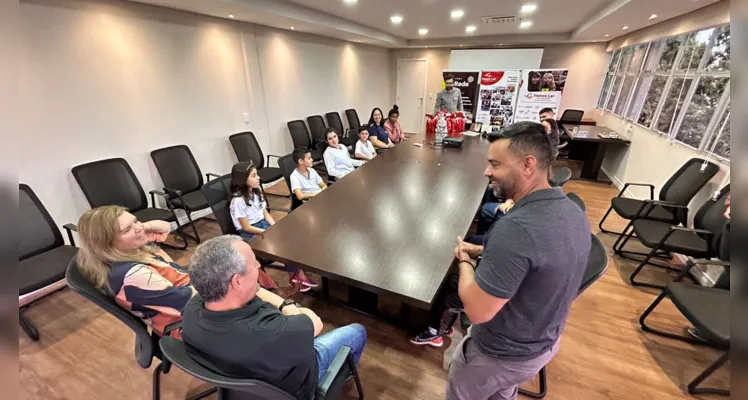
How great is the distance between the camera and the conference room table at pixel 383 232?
1.36 metres

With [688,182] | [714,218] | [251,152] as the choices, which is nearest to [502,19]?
[688,182]

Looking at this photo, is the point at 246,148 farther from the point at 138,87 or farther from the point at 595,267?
the point at 595,267

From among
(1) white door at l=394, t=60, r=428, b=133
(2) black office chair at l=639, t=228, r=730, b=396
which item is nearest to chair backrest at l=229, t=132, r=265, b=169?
(2) black office chair at l=639, t=228, r=730, b=396

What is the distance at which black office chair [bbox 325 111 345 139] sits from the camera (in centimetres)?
599

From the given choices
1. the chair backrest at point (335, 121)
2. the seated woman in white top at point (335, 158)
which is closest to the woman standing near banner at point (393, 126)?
the chair backrest at point (335, 121)

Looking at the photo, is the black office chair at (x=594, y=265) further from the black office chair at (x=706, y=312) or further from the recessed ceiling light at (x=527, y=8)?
the recessed ceiling light at (x=527, y=8)

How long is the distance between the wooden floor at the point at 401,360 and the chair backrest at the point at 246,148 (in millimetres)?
2264

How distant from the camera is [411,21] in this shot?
5.02 metres

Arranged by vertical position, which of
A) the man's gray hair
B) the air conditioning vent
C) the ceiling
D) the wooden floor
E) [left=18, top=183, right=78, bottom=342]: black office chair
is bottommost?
the wooden floor

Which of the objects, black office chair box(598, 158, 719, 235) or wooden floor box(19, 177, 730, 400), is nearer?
wooden floor box(19, 177, 730, 400)

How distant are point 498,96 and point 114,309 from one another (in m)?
8.08

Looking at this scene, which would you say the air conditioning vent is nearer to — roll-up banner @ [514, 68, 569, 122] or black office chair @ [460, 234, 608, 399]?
roll-up banner @ [514, 68, 569, 122]

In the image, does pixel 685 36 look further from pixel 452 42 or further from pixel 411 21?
pixel 452 42

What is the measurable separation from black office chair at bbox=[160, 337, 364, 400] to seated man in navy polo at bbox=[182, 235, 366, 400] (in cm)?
3
